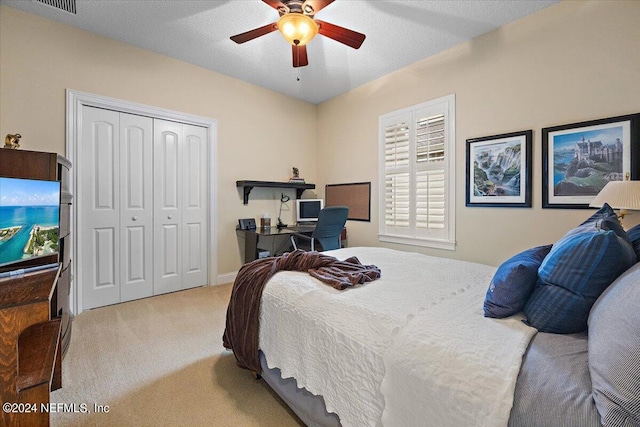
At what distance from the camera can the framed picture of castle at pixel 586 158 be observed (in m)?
2.11

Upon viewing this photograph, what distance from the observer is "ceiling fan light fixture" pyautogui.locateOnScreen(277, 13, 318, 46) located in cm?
202

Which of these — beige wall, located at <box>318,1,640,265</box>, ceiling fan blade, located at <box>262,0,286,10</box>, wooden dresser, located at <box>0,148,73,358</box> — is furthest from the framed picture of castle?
wooden dresser, located at <box>0,148,73,358</box>

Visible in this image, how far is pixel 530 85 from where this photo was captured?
256 centimetres

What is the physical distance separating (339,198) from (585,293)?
142 inches

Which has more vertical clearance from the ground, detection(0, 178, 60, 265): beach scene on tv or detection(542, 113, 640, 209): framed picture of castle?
detection(542, 113, 640, 209): framed picture of castle

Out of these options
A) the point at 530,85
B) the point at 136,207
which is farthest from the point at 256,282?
the point at 530,85

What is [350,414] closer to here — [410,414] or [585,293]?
[410,414]

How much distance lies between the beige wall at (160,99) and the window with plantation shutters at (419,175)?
153cm

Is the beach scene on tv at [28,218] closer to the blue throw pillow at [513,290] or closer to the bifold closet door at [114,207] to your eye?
the bifold closet door at [114,207]

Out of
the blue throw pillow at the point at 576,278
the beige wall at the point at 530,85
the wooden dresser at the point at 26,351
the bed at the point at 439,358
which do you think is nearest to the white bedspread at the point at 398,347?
the bed at the point at 439,358

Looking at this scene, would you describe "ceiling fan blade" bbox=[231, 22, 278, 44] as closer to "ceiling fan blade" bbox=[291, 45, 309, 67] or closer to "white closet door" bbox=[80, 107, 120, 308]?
"ceiling fan blade" bbox=[291, 45, 309, 67]

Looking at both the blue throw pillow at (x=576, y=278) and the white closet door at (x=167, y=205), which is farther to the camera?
the white closet door at (x=167, y=205)

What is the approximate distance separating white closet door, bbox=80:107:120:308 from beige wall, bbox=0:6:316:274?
0.73ft

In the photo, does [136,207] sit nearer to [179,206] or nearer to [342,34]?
[179,206]
